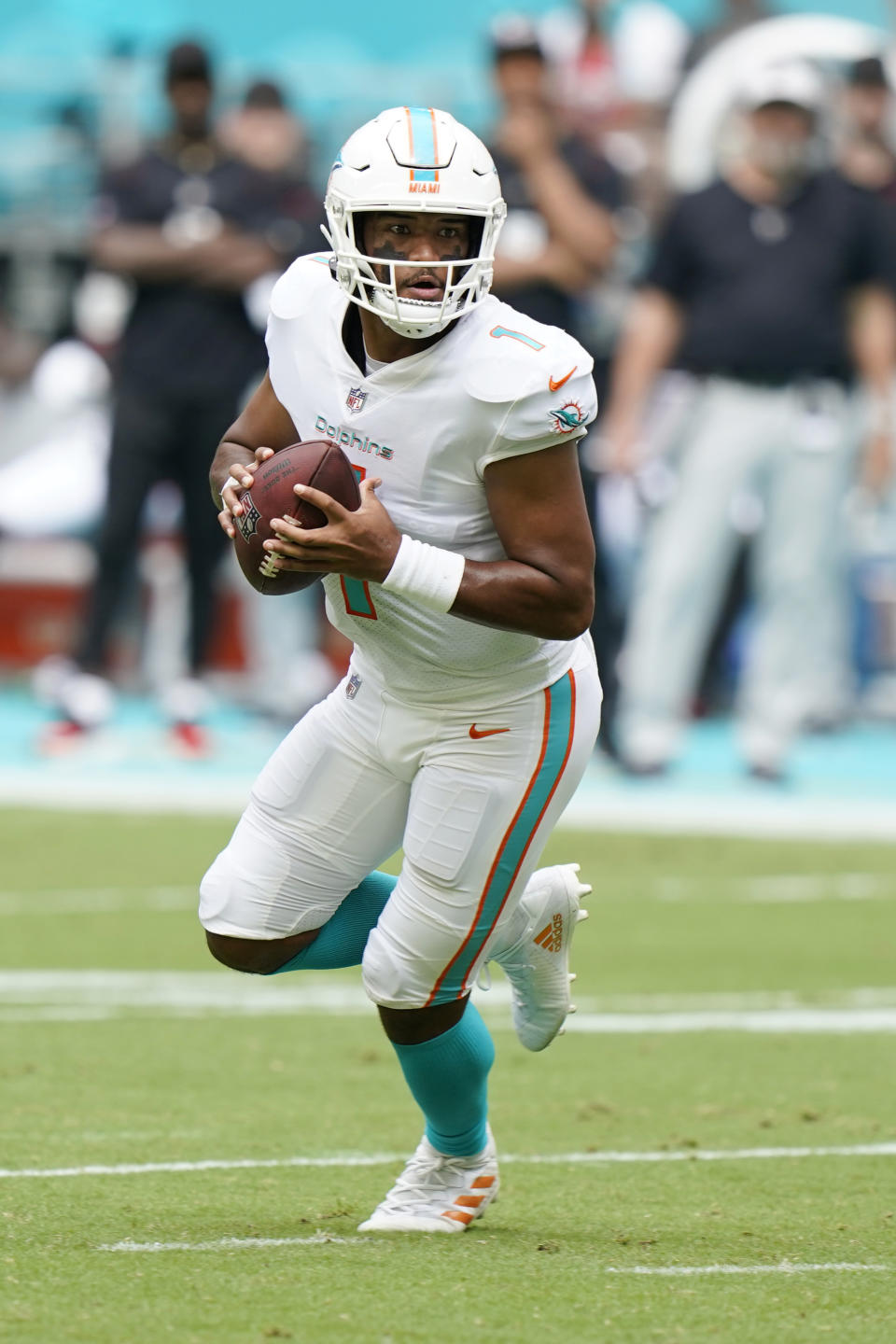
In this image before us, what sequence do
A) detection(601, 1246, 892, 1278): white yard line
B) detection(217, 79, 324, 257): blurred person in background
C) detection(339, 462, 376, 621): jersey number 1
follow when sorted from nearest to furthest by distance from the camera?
1. detection(601, 1246, 892, 1278): white yard line
2. detection(339, 462, 376, 621): jersey number 1
3. detection(217, 79, 324, 257): blurred person in background

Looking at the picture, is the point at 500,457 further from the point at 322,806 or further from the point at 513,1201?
the point at 513,1201

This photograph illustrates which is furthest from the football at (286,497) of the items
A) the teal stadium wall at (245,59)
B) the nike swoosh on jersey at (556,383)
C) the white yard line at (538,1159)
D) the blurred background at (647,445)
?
the teal stadium wall at (245,59)

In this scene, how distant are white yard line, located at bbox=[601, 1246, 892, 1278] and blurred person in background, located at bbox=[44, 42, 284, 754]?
6.80 metres

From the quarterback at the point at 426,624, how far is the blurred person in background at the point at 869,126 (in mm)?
7506

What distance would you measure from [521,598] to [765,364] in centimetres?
609

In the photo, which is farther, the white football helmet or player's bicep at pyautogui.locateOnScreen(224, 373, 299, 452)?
player's bicep at pyautogui.locateOnScreen(224, 373, 299, 452)

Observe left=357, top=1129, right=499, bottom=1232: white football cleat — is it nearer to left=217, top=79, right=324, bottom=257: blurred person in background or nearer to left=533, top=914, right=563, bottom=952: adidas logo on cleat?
left=533, top=914, right=563, bottom=952: adidas logo on cleat

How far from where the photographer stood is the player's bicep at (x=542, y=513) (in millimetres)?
3906

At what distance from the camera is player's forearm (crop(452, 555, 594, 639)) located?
3848mm

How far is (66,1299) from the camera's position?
11.3ft

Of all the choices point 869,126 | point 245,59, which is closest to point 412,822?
A: point 869,126

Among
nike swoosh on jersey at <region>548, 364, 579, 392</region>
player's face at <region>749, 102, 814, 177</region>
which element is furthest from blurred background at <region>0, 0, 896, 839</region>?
nike swoosh on jersey at <region>548, 364, 579, 392</region>

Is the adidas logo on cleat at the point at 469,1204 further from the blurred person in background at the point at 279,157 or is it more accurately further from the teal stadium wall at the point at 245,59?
the teal stadium wall at the point at 245,59

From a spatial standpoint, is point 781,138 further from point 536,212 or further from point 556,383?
point 556,383
